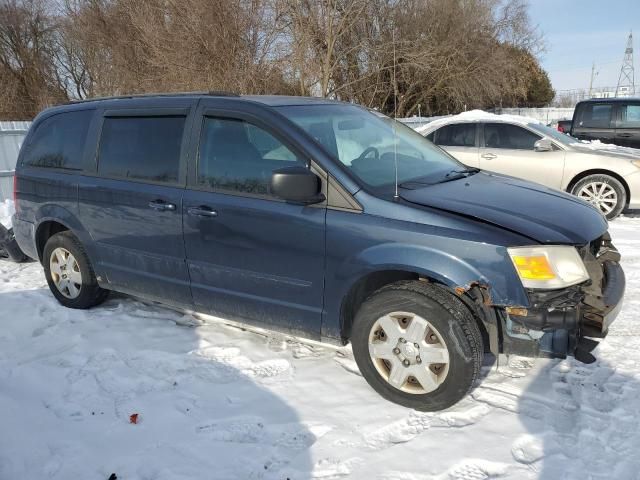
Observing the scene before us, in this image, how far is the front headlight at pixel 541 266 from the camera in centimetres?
264

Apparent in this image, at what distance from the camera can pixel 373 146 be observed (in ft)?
11.9

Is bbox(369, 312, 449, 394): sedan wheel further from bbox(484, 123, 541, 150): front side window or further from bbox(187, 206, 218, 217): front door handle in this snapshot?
bbox(484, 123, 541, 150): front side window

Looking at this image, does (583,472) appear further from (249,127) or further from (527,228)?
(249,127)

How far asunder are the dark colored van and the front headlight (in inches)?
352

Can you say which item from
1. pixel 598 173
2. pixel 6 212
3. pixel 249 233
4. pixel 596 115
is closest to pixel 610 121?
pixel 596 115

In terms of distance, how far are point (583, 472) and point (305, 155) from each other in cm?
221

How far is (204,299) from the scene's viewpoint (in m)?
3.65

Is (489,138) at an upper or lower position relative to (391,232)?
upper

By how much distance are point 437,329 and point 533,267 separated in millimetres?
599

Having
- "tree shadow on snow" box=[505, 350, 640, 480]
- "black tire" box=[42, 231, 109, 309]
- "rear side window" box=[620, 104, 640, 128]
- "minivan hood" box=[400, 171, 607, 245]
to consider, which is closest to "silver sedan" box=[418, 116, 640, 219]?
"rear side window" box=[620, 104, 640, 128]

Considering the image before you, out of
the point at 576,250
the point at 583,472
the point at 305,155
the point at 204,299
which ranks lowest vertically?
the point at 583,472

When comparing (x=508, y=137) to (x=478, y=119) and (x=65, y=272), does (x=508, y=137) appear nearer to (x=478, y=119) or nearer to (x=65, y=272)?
(x=478, y=119)

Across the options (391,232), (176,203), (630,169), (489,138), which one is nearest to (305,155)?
(391,232)

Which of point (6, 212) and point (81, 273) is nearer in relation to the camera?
point (81, 273)
